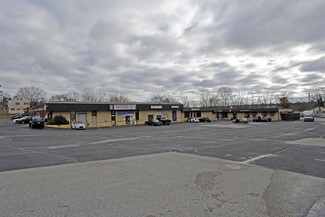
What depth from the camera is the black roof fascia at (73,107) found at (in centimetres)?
3775

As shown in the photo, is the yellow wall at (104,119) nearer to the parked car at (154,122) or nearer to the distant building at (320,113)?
the parked car at (154,122)

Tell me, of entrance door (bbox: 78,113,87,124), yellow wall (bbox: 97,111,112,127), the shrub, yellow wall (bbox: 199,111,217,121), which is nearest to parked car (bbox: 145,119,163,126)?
yellow wall (bbox: 97,111,112,127)

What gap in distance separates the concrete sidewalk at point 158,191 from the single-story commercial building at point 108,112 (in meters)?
33.0

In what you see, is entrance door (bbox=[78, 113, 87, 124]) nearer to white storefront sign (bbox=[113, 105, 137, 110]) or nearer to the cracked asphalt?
white storefront sign (bbox=[113, 105, 137, 110])

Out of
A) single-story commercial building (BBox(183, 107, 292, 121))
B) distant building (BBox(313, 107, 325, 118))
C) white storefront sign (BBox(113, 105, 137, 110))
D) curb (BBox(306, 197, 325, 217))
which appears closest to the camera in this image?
curb (BBox(306, 197, 325, 217))

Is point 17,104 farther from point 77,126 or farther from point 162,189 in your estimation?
point 162,189

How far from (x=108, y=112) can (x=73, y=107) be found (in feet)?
24.1

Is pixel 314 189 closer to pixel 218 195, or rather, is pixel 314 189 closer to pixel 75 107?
pixel 218 195

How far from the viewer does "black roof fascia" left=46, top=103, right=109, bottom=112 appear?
37750 mm

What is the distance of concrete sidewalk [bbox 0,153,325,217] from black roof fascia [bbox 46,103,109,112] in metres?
32.4

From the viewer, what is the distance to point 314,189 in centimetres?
622

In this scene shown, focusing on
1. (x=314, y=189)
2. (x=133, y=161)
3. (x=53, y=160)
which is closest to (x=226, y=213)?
(x=314, y=189)

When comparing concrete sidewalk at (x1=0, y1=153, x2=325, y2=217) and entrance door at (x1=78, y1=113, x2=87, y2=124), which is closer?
concrete sidewalk at (x1=0, y1=153, x2=325, y2=217)

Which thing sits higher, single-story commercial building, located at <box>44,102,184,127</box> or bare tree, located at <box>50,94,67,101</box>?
bare tree, located at <box>50,94,67,101</box>
